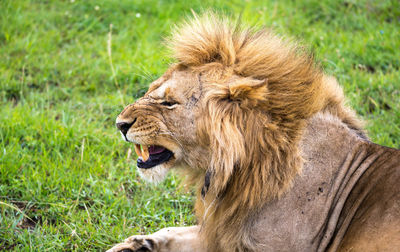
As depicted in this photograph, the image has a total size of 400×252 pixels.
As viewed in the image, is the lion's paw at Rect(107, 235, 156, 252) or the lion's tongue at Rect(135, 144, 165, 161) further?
the lion's paw at Rect(107, 235, 156, 252)

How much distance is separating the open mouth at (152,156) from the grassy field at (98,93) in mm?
406

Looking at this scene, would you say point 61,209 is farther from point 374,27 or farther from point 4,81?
point 374,27

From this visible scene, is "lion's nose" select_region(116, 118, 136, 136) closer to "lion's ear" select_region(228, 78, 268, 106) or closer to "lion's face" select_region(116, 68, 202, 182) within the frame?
"lion's face" select_region(116, 68, 202, 182)

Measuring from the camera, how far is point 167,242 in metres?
2.96

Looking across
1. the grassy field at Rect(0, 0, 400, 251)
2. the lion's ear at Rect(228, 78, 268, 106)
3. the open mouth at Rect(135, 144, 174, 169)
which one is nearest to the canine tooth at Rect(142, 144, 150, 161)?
the open mouth at Rect(135, 144, 174, 169)

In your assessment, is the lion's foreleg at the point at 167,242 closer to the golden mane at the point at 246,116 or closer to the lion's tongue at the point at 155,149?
the golden mane at the point at 246,116

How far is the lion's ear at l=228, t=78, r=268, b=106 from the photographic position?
96.7 inches

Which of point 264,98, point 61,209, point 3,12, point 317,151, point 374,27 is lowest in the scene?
point 61,209

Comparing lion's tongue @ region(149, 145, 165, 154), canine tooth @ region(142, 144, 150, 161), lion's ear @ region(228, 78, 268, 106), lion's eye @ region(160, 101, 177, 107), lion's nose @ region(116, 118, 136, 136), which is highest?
lion's ear @ region(228, 78, 268, 106)

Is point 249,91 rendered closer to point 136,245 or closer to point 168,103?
point 168,103

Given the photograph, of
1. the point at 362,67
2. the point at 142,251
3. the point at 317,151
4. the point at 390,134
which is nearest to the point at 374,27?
the point at 362,67

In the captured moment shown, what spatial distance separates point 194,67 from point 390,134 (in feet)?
6.71

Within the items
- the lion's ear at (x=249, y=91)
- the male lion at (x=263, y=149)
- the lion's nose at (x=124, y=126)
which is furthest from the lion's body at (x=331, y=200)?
the lion's nose at (x=124, y=126)

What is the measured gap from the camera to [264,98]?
8.08ft
